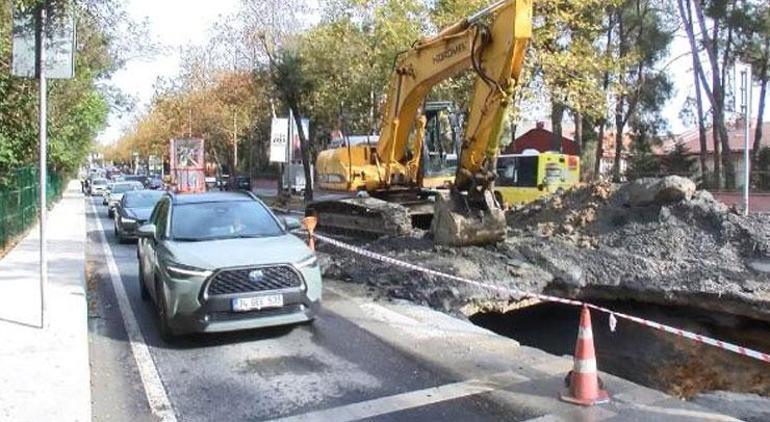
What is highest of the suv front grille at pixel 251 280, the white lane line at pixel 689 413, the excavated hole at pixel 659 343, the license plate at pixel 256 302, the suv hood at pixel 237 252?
the suv hood at pixel 237 252

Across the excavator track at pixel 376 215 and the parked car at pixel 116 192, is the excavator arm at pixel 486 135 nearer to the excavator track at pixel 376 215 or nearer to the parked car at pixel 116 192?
the excavator track at pixel 376 215

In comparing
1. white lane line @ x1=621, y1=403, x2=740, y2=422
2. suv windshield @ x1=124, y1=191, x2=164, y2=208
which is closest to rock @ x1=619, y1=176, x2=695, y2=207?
white lane line @ x1=621, y1=403, x2=740, y2=422

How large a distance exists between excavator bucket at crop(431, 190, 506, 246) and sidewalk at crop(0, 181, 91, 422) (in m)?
5.68

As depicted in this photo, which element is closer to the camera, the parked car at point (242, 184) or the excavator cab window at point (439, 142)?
the excavator cab window at point (439, 142)

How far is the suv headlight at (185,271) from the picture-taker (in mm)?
7652

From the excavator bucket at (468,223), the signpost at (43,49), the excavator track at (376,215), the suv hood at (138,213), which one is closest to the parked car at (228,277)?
the signpost at (43,49)

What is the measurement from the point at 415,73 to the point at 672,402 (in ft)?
30.1

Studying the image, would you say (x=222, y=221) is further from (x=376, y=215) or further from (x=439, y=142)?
(x=439, y=142)

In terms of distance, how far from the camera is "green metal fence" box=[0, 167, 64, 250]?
16094 mm

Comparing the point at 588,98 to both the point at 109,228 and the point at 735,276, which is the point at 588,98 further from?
the point at 109,228

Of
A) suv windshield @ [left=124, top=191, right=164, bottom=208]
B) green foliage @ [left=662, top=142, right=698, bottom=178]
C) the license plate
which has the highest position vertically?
green foliage @ [left=662, top=142, right=698, bottom=178]

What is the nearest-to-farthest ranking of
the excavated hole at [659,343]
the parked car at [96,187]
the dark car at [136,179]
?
the excavated hole at [659,343] → the dark car at [136,179] → the parked car at [96,187]

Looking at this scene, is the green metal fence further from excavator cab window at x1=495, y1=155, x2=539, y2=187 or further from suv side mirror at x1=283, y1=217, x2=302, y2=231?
excavator cab window at x1=495, y1=155, x2=539, y2=187

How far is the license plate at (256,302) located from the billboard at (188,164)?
103 feet
